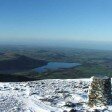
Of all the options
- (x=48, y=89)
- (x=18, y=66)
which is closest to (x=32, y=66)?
(x=18, y=66)

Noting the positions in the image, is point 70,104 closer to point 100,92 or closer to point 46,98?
point 100,92

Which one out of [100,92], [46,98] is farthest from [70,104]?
[46,98]

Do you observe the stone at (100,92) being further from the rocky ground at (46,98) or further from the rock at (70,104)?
the rock at (70,104)

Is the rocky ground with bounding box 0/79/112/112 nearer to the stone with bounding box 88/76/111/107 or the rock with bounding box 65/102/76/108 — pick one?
the rock with bounding box 65/102/76/108

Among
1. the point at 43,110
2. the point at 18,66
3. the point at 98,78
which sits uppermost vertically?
the point at 98,78

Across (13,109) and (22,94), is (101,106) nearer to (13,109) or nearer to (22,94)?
(13,109)

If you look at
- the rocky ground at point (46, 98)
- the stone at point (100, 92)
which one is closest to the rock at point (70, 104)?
the rocky ground at point (46, 98)
